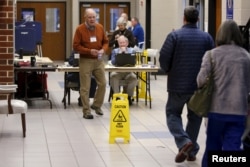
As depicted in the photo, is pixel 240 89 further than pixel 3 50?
No

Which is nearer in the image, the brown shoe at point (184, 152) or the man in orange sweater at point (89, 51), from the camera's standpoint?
the brown shoe at point (184, 152)

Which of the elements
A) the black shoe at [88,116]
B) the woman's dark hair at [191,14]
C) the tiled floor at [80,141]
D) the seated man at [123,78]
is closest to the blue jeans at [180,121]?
the tiled floor at [80,141]

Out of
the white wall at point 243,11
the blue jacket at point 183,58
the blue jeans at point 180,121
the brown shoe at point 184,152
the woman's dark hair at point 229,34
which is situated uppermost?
the white wall at point 243,11

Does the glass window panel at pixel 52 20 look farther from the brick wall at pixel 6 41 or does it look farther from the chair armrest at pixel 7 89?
the chair armrest at pixel 7 89

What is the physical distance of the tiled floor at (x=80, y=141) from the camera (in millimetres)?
8078

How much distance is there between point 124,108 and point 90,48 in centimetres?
246

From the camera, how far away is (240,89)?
654 centimetres

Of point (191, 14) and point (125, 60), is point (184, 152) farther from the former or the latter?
point (125, 60)

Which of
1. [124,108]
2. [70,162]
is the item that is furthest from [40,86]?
[70,162]

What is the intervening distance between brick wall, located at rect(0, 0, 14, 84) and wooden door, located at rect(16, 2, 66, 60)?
54.0 ft

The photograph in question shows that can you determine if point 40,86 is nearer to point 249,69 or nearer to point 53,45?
point 249,69

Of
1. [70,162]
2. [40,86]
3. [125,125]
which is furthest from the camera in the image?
[40,86]

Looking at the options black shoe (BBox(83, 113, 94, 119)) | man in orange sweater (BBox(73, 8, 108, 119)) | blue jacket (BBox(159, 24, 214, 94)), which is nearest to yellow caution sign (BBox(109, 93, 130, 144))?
blue jacket (BBox(159, 24, 214, 94))

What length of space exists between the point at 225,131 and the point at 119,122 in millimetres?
2969
